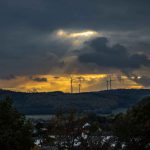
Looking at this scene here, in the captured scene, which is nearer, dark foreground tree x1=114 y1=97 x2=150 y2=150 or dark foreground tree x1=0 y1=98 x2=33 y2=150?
dark foreground tree x1=0 y1=98 x2=33 y2=150

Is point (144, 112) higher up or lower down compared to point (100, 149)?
higher up

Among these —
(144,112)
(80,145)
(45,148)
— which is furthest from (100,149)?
(45,148)

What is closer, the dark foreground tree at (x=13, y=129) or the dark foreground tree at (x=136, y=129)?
the dark foreground tree at (x=13, y=129)

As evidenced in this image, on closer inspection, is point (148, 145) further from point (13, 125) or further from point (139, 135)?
point (13, 125)

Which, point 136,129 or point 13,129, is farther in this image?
point 136,129
